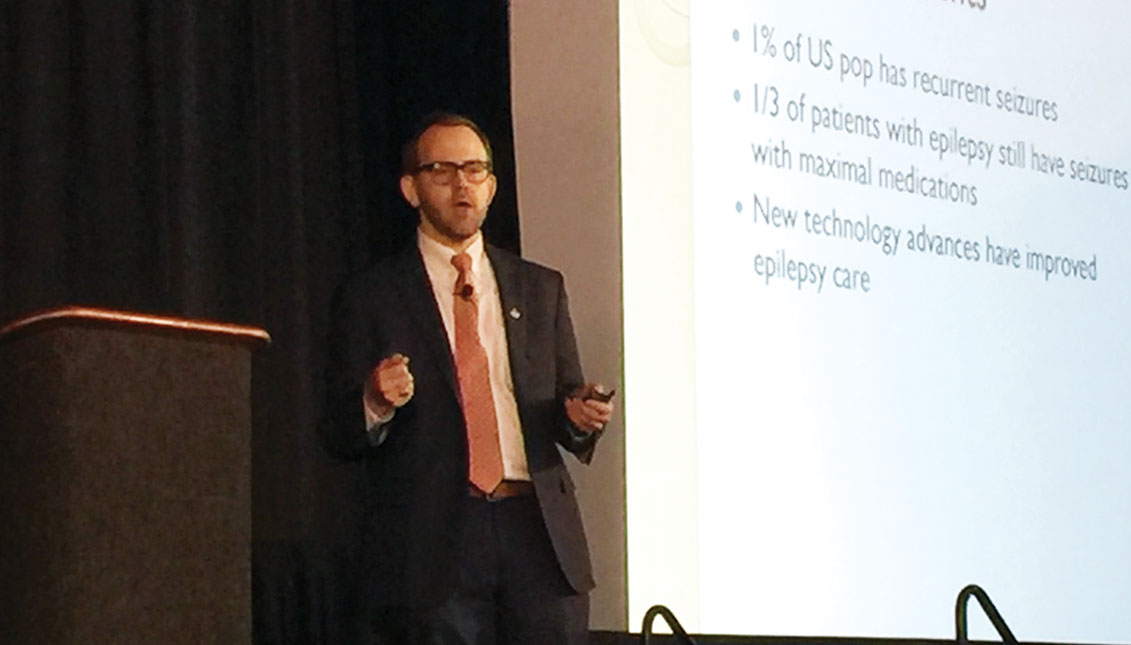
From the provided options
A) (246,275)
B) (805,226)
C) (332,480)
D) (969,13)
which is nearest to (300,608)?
(332,480)

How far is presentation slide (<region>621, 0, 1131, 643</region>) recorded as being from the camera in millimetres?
3162

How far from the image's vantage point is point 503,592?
8.86 ft

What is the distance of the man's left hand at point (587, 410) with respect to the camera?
104 inches

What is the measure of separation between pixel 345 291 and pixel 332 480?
0.93m

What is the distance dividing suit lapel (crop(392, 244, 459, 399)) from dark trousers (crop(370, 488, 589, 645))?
0.20 metres

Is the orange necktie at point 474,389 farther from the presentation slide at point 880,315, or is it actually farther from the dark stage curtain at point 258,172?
the dark stage curtain at point 258,172

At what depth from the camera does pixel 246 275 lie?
359cm

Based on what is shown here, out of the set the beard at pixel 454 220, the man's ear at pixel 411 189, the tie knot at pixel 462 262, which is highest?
the man's ear at pixel 411 189

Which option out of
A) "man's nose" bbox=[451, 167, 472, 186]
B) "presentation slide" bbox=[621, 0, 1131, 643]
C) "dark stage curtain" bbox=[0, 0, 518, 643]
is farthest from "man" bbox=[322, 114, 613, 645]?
"dark stage curtain" bbox=[0, 0, 518, 643]

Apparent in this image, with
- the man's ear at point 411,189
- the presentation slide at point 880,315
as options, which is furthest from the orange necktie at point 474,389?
the presentation slide at point 880,315

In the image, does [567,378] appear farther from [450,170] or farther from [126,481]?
[126,481]

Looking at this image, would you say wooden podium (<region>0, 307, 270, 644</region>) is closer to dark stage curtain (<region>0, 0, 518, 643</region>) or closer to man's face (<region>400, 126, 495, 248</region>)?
man's face (<region>400, 126, 495, 248</region>)

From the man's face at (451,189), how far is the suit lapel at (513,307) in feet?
0.24

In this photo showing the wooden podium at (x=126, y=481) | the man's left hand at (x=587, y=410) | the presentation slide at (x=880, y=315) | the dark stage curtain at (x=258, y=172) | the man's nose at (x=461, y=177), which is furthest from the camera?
the dark stage curtain at (x=258, y=172)
